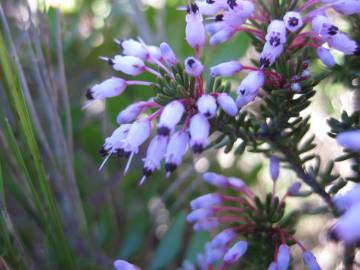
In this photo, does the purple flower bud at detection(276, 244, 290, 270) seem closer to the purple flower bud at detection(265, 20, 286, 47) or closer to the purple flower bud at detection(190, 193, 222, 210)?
the purple flower bud at detection(190, 193, 222, 210)

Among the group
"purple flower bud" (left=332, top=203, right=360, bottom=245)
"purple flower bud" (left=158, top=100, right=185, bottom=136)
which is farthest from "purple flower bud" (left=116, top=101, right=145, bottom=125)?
"purple flower bud" (left=332, top=203, right=360, bottom=245)

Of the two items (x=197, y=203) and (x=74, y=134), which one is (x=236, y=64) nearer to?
(x=197, y=203)

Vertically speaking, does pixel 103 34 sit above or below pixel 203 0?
below

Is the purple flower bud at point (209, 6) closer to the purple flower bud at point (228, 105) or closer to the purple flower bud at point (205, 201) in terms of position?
the purple flower bud at point (228, 105)

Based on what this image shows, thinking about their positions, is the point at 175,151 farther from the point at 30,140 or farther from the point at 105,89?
the point at 30,140

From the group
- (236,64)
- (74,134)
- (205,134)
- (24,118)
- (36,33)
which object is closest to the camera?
(205,134)

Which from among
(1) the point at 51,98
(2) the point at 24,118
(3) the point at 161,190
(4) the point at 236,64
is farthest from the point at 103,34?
(4) the point at 236,64
